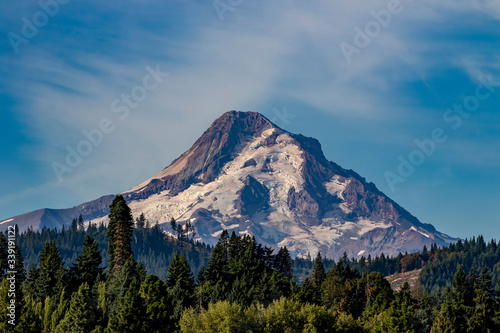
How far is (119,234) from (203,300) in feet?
81.2

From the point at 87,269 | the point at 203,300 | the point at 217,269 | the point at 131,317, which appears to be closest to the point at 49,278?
the point at 87,269

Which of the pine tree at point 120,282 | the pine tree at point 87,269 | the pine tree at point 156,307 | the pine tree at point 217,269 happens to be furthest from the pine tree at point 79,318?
the pine tree at point 217,269

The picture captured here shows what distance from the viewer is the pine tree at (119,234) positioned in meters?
139

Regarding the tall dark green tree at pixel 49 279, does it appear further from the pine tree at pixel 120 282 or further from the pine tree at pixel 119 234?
the pine tree at pixel 120 282

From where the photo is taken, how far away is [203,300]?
14900 centimetres

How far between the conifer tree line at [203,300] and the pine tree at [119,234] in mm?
206

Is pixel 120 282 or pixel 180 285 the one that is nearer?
pixel 120 282

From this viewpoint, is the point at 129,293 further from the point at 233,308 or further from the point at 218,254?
the point at 218,254

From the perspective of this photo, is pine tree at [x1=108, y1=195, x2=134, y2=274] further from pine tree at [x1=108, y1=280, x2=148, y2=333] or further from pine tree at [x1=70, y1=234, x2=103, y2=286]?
pine tree at [x1=108, y1=280, x2=148, y2=333]

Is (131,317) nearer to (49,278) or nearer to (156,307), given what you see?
(156,307)

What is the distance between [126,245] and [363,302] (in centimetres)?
6889

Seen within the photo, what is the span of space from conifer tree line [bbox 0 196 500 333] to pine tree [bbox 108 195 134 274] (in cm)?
21

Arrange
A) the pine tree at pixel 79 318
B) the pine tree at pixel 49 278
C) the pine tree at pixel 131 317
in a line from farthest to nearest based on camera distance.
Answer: the pine tree at pixel 49 278
the pine tree at pixel 79 318
the pine tree at pixel 131 317

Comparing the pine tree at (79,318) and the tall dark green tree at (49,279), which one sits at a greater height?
the tall dark green tree at (49,279)
